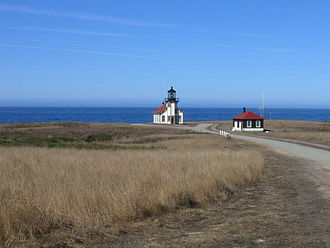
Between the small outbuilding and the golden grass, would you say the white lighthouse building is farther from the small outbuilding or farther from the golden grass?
the golden grass

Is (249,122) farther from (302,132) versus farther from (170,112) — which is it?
(170,112)

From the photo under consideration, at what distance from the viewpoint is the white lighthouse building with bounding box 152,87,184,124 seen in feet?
271

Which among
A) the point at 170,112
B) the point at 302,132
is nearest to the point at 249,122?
the point at 302,132

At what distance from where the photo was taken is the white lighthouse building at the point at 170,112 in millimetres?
82562

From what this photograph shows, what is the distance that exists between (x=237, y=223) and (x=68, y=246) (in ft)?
12.5

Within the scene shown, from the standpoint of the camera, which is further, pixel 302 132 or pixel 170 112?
pixel 170 112

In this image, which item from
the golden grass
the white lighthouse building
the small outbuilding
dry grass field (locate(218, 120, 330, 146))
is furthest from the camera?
the white lighthouse building

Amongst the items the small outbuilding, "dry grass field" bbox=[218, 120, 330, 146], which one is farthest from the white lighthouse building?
the small outbuilding

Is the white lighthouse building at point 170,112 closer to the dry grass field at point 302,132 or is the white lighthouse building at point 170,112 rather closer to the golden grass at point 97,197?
the dry grass field at point 302,132

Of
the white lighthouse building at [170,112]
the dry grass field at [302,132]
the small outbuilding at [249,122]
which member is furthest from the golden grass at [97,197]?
the white lighthouse building at [170,112]

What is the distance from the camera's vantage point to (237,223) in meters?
8.83

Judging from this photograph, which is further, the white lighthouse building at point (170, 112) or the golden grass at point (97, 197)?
the white lighthouse building at point (170, 112)

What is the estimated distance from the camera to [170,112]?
85.9m

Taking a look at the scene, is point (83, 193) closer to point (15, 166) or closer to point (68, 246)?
point (68, 246)
